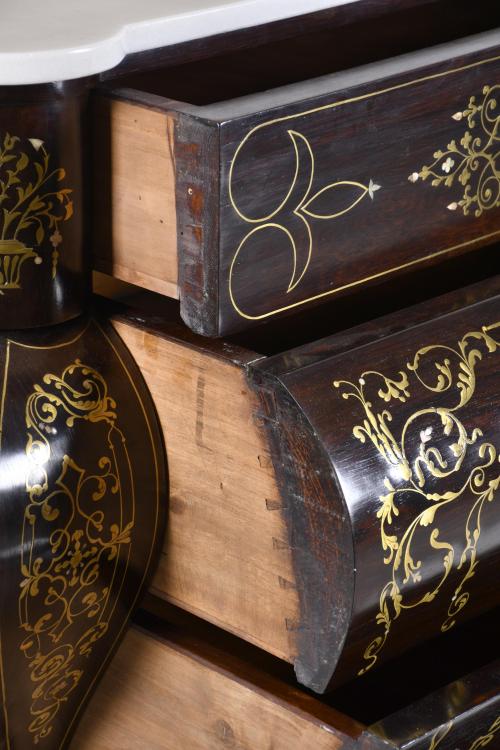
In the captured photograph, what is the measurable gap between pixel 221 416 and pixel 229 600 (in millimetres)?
141

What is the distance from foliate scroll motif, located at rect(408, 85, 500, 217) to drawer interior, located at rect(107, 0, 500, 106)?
0.43ft

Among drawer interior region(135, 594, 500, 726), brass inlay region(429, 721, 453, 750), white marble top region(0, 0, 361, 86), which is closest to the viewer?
white marble top region(0, 0, 361, 86)

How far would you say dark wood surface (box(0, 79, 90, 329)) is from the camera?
2.53 feet

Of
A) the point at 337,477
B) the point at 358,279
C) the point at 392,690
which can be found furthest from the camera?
the point at 392,690

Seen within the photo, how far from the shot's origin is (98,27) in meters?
0.79

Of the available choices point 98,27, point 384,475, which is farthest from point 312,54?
point 384,475

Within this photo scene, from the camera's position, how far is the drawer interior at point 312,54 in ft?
3.31

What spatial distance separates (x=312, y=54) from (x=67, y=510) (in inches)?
18.3

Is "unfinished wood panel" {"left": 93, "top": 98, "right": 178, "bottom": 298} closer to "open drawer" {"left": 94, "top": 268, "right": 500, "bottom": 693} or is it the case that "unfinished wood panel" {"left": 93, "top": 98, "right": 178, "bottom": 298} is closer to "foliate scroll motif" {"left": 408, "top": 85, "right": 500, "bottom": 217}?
"open drawer" {"left": 94, "top": 268, "right": 500, "bottom": 693}

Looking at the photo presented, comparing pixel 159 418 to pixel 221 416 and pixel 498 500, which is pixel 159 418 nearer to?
pixel 221 416

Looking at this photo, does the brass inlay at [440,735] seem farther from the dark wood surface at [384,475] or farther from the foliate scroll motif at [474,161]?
the foliate scroll motif at [474,161]

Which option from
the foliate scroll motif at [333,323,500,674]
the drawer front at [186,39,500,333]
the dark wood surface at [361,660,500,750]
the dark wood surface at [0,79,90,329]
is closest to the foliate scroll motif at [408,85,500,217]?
the drawer front at [186,39,500,333]

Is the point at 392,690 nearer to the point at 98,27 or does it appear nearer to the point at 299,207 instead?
the point at 299,207

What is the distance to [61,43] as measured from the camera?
75cm
